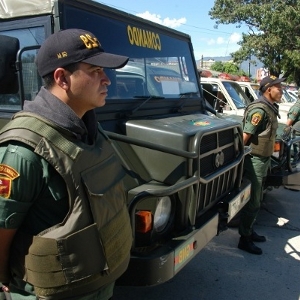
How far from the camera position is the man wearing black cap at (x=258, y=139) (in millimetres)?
4066

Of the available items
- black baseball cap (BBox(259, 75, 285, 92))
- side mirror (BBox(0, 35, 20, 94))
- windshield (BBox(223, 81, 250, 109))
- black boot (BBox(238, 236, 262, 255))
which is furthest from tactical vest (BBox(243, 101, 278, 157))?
windshield (BBox(223, 81, 250, 109))

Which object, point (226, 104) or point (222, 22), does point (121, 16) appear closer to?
point (226, 104)

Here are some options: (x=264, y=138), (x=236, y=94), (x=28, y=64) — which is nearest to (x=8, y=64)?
(x=28, y=64)

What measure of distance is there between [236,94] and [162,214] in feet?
21.5

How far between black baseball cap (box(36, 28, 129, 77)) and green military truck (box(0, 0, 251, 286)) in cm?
83

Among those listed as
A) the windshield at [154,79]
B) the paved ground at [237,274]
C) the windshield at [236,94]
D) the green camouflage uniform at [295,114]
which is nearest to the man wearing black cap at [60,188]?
the windshield at [154,79]

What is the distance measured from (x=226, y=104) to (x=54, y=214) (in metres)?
7.14

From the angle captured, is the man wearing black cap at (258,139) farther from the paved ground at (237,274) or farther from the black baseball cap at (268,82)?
the paved ground at (237,274)


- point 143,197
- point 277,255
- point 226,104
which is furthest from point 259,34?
point 143,197

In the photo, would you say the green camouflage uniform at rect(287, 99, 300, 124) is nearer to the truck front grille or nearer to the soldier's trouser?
the soldier's trouser

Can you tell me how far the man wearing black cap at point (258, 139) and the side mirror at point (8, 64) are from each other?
253 centimetres

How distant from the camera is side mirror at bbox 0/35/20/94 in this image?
7.38 ft

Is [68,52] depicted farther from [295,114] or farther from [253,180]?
[295,114]

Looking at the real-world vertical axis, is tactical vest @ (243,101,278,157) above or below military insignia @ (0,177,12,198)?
below
